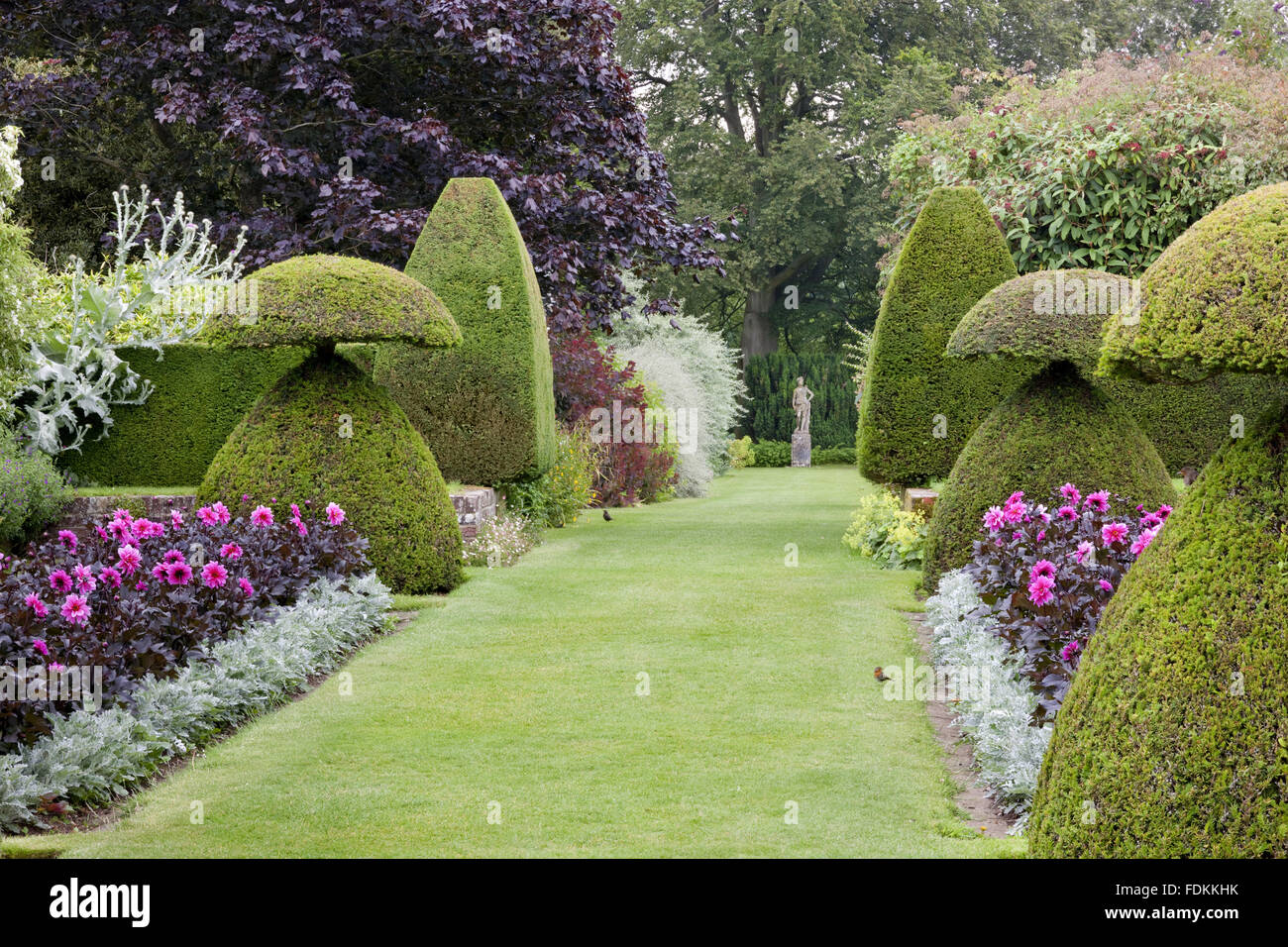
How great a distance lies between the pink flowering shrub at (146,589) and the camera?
5.34m

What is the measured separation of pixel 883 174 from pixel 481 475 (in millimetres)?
21251

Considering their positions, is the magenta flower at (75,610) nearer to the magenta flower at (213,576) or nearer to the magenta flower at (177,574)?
the magenta flower at (177,574)

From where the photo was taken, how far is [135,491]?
40.8 ft

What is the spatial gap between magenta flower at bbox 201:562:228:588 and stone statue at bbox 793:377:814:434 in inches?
985

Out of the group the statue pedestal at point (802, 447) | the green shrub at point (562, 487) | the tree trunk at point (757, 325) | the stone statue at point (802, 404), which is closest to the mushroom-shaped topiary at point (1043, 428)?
the green shrub at point (562, 487)

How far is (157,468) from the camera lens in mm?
13516

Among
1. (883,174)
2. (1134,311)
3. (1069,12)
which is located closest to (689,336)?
(883,174)

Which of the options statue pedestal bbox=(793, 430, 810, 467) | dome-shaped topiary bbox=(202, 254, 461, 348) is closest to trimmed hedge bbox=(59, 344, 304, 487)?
dome-shaped topiary bbox=(202, 254, 461, 348)

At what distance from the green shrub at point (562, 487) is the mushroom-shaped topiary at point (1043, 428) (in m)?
5.77

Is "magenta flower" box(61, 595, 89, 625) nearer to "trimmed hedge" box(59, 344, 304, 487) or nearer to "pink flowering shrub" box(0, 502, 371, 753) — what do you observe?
"pink flowering shrub" box(0, 502, 371, 753)

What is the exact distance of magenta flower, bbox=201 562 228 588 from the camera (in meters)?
6.89

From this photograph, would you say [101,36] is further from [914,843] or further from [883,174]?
[883,174]

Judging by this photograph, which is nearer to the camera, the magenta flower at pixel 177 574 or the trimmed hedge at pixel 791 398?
the magenta flower at pixel 177 574

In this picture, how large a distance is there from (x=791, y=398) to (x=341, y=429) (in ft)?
81.5
